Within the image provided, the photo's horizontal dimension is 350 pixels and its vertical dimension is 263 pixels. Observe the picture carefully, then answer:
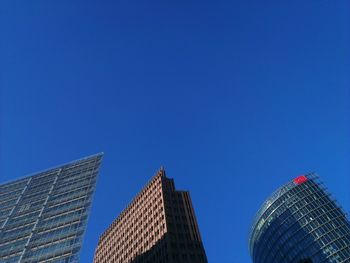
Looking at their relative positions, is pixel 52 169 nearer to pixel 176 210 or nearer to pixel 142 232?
pixel 142 232

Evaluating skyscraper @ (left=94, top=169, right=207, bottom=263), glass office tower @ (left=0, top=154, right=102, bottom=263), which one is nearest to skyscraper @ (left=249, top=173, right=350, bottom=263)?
skyscraper @ (left=94, top=169, right=207, bottom=263)

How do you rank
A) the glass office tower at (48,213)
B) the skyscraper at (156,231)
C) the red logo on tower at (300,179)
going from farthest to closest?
the red logo on tower at (300,179) → the skyscraper at (156,231) → the glass office tower at (48,213)

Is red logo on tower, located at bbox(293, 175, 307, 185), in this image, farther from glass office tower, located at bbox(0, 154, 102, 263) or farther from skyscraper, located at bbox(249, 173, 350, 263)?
glass office tower, located at bbox(0, 154, 102, 263)

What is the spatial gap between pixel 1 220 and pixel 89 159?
110ft

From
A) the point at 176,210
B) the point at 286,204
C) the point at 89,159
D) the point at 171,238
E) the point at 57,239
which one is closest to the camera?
the point at 57,239

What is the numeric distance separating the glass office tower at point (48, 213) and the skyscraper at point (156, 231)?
1968cm

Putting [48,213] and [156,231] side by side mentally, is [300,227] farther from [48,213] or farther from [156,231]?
[48,213]

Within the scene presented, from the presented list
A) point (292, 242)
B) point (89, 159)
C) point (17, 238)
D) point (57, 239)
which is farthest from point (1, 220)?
point (292, 242)

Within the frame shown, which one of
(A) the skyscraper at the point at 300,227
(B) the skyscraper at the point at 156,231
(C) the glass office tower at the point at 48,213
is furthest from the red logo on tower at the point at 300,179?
(C) the glass office tower at the point at 48,213

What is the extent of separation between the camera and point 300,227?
419 ft

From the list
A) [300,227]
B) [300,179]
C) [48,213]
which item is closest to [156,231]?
[48,213]

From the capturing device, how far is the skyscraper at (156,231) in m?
86.4

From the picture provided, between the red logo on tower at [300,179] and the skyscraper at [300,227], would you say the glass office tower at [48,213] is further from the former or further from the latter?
the red logo on tower at [300,179]

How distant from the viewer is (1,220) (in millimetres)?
91750
